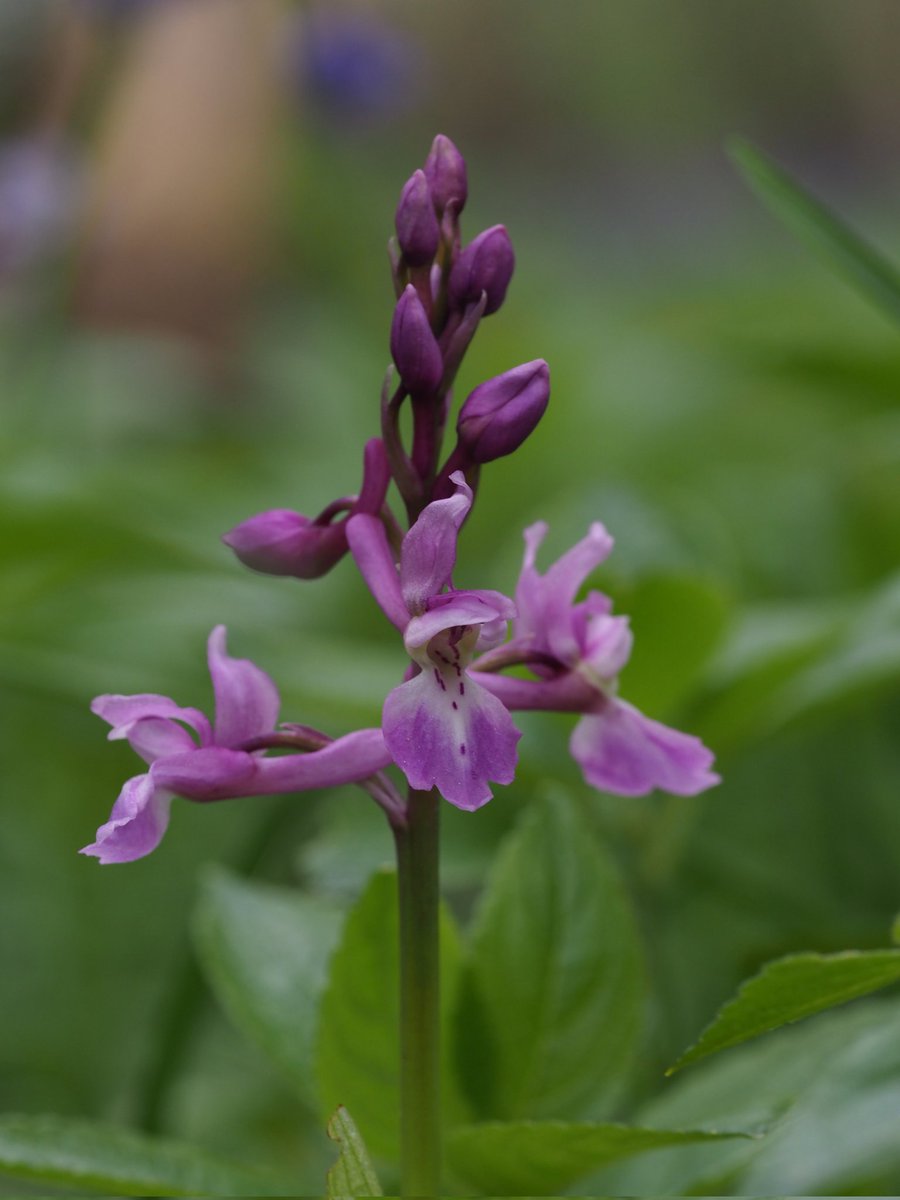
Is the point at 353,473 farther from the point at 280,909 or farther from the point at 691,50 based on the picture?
the point at 691,50

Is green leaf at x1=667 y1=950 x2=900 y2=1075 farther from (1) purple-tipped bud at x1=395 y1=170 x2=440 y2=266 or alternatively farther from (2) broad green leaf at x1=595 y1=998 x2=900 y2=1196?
(1) purple-tipped bud at x1=395 y1=170 x2=440 y2=266

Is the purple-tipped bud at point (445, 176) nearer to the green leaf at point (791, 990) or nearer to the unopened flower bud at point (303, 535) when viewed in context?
the unopened flower bud at point (303, 535)

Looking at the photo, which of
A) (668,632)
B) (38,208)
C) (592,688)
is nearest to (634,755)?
(592,688)

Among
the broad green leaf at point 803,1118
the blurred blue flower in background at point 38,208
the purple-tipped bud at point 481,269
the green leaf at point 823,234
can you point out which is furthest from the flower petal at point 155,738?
the blurred blue flower in background at point 38,208

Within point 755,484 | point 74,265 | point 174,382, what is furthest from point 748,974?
point 174,382

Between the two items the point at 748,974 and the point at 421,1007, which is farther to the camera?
the point at 748,974

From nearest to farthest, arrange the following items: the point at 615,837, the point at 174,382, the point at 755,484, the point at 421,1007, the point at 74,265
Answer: the point at 421,1007 → the point at 615,837 → the point at 755,484 → the point at 74,265 → the point at 174,382
